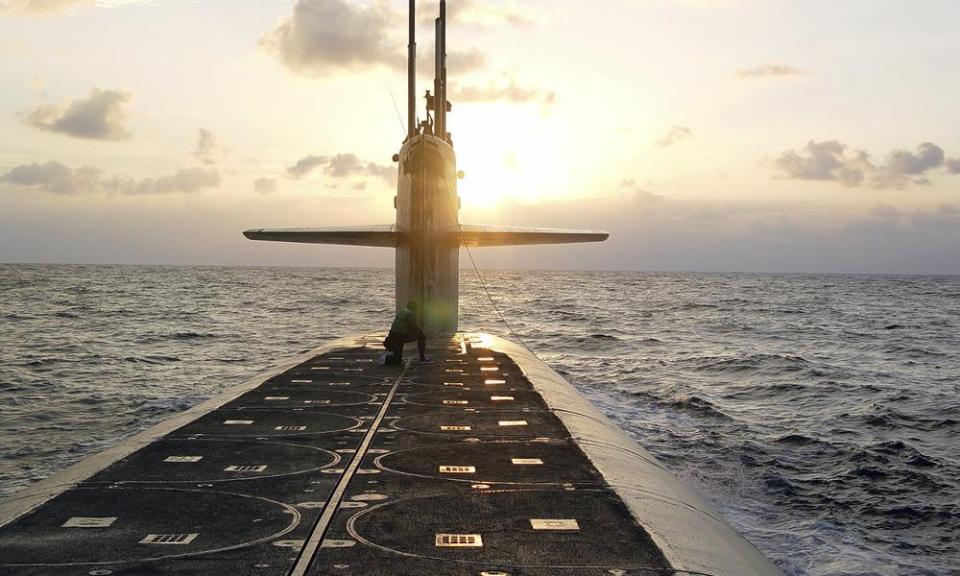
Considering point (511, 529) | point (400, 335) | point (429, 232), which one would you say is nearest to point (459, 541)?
point (511, 529)

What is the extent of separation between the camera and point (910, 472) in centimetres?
1625

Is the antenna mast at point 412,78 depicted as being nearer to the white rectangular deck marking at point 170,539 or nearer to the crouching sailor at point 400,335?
the crouching sailor at point 400,335

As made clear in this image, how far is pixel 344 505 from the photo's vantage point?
839 cm

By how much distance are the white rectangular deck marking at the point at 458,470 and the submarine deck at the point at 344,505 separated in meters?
0.03

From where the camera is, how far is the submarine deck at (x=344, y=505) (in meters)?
6.77

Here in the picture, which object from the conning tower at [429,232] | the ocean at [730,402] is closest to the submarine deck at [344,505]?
Result: the ocean at [730,402]

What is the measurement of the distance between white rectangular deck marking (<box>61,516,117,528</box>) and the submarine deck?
3 centimetres

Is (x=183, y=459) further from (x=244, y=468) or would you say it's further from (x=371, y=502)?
(x=371, y=502)

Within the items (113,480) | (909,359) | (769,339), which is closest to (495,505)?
(113,480)

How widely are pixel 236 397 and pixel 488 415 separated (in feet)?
18.2

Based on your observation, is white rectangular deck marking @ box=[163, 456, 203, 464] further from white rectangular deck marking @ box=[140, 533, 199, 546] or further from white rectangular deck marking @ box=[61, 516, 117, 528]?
white rectangular deck marking @ box=[140, 533, 199, 546]

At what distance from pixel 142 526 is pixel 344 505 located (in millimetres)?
1987

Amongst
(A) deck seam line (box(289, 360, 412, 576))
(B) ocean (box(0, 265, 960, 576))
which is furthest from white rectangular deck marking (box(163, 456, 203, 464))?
(B) ocean (box(0, 265, 960, 576))

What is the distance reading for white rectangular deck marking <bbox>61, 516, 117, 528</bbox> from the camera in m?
7.72
